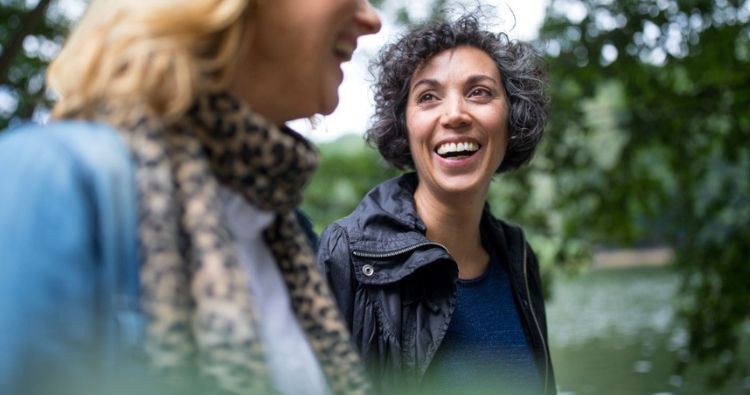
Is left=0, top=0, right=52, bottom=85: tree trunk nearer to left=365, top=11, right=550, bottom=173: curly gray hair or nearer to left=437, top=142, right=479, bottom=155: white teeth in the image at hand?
left=365, top=11, right=550, bottom=173: curly gray hair

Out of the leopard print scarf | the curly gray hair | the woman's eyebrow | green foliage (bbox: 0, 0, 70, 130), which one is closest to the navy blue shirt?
the curly gray hair

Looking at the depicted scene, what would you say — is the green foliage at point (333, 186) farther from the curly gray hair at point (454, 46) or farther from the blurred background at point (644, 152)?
the curly gray hair at point (454, 46)

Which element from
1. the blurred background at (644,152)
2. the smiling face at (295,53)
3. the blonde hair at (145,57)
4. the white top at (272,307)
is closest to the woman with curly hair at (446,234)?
the white top at (272,307)

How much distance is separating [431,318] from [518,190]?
575 centimetres

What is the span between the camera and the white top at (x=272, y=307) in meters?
1.30

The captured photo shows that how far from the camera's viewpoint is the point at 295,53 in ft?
4.54

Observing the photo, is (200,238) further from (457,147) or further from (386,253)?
(457,147)

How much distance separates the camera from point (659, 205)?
27.6ft

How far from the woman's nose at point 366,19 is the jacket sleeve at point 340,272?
1130 mm

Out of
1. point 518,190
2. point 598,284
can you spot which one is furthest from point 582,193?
point 598,284

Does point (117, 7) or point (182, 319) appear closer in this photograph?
point (182, 319)

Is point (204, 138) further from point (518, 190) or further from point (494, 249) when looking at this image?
point (518, 190)

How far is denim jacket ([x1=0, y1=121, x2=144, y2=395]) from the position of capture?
0.94 metres

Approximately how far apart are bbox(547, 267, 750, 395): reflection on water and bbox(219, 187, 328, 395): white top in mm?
6314
